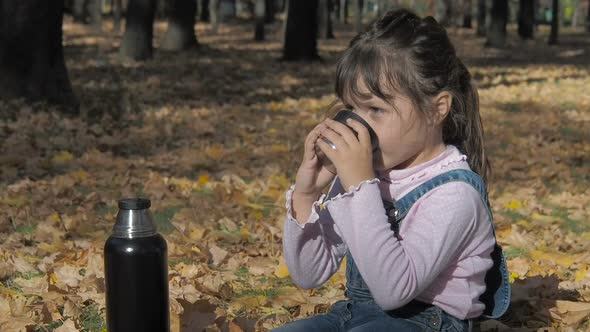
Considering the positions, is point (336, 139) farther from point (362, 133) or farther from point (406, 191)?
point (406, 191)

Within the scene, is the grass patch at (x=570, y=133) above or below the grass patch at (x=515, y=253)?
below

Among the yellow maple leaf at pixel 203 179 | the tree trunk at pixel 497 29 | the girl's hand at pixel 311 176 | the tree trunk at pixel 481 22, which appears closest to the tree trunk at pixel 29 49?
the yellow maple leaf at pixel 203 179

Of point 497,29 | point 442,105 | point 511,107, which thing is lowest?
point 511,107

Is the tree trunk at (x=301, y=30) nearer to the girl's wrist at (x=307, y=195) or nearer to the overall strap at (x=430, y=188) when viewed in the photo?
the girl's wrist at (x=307, y=195)

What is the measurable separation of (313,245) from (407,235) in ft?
1.41

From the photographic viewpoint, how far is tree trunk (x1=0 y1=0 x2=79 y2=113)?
9.88 m

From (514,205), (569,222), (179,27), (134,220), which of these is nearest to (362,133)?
(134,220)

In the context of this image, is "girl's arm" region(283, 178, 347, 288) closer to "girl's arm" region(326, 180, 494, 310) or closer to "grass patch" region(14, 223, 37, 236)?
"girl's arm" region(326, 180, 494, 310)

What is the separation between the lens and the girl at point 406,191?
95.7 inches

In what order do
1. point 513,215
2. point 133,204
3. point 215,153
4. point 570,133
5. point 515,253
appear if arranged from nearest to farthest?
point 133,204
point 515,253
point 513,215
point 215,153
point 570,133

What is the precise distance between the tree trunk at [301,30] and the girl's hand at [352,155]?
1573cm

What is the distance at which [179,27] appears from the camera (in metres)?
20.3

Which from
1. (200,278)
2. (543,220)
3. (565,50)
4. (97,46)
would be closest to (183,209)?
(200,278)

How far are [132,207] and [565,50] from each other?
27977 millimetres
